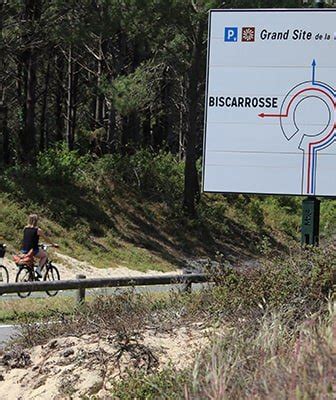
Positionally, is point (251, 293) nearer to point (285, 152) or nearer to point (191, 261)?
point (285, 152)

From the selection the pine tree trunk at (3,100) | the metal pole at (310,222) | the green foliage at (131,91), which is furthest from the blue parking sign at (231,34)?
the pine tree trunk at (3,100)

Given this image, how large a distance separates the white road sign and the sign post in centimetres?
1

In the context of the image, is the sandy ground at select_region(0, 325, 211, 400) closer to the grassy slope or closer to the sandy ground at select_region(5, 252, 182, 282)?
the sandy ground at select_region(5, 252, 182, 282)

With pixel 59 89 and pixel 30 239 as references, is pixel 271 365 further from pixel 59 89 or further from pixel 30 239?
pixel 59 89

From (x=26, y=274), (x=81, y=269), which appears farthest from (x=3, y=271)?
(x=81, y=269)

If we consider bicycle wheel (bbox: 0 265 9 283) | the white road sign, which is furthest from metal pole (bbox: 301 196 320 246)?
bicycle wheel (bbox: 0 265 9 283)

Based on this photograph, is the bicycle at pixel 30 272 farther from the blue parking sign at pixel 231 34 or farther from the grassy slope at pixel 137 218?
the blue parking sign at pixel 231 34

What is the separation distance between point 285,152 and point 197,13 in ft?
64.5

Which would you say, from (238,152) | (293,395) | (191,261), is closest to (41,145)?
(191,261)

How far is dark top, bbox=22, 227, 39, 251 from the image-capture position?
20.1 m

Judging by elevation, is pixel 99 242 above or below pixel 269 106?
below

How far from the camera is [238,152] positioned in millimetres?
12703

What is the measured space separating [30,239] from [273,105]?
9.17 m

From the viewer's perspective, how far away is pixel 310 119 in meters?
12.4
